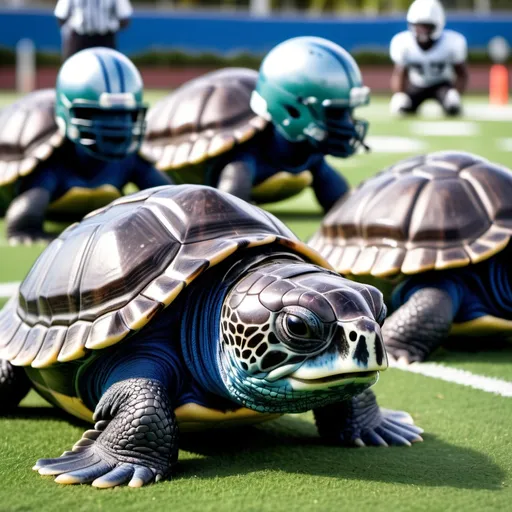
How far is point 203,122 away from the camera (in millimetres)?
9719

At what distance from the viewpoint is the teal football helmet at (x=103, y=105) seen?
8.10 m

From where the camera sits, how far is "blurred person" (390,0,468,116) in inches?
777

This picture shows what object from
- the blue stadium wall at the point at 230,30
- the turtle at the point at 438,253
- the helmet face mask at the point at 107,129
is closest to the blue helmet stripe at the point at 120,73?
the helmet face mask at the point at 107,129

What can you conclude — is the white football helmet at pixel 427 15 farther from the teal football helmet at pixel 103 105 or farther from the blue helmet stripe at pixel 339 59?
the teal football helmet at pixel 103 105

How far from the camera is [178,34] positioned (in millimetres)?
37812

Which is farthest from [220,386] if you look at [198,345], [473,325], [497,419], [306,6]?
[306,6]

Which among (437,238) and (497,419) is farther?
(437,238)

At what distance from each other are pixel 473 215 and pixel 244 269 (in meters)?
2.34

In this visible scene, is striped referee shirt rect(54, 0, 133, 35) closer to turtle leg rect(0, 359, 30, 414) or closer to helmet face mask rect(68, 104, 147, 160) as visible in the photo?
helmet face mask rect(68, 104, 147, 160)

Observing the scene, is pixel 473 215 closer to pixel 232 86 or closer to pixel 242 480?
pixel 242 480

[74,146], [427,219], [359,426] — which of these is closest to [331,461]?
[359,426]

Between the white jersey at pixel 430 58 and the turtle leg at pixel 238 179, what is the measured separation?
11713 millimetres

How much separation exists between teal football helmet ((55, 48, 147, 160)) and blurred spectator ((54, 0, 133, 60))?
13.9 feet

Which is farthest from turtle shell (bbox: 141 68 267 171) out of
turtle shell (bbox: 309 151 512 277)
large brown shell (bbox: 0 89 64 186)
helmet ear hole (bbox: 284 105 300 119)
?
turtle shell (bbox: 309 151 512 277)
